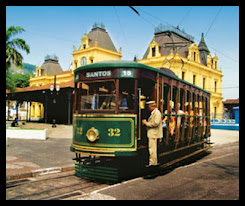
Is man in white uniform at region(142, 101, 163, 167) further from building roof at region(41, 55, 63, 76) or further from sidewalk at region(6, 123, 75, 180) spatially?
building roof at region(41, 55, 63, 76)

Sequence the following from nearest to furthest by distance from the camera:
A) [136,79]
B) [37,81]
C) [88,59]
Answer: [136,79]
[88,59]
[37,81]

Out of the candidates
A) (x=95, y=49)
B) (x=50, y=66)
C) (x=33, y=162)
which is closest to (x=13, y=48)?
(x=33, y=162)

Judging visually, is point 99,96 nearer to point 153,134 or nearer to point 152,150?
point 153,134

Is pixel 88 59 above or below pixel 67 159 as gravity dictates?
above

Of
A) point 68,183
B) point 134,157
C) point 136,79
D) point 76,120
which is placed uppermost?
point 136,79

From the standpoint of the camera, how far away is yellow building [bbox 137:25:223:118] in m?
40.3

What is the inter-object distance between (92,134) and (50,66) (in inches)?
2299

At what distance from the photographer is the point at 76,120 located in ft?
24.4

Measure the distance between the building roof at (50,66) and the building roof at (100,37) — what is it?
1695 centimetres

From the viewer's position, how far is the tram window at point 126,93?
22.9 ft

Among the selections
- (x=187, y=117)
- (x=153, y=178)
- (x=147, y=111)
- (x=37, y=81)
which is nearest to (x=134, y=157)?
(x=153, y=178)

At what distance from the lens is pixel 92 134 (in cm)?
683

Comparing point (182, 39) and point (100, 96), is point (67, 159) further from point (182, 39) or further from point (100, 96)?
point (182, 39)

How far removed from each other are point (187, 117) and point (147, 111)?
268cm
